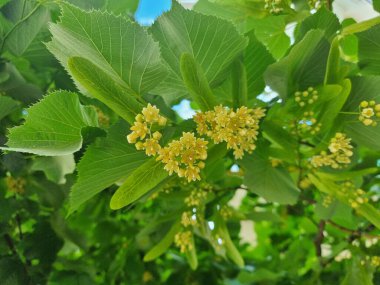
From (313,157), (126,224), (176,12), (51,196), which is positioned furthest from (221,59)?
(126,224)

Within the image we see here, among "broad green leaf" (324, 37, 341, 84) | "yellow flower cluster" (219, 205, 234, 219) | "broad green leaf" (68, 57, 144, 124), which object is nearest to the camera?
"broad green leaf" (68, 57, 144, 124)

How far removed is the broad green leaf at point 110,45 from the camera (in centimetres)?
41

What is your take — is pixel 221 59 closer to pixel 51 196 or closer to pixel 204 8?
pixel 204 8

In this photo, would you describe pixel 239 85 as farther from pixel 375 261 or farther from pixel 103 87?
pixel 375 261

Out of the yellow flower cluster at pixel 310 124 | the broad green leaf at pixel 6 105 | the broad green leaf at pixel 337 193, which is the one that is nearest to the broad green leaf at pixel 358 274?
the broad green leaf at pixel 337 193

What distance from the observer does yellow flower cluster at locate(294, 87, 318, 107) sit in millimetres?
532

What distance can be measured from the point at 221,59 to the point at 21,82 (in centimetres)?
33

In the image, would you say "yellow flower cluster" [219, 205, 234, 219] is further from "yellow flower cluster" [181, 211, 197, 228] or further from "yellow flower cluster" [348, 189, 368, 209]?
"yellow flower cluster" [348, 189, 368, 209]

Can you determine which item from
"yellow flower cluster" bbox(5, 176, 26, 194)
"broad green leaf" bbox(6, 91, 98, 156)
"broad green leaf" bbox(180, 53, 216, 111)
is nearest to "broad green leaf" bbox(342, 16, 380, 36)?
"broad green leaf" bbox(180, 53, 216, 111)

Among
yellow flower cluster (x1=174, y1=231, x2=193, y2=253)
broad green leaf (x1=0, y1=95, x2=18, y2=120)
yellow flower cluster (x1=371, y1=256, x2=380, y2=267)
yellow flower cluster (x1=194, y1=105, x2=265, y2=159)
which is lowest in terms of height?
yellow flower cluster (x1=371, y1=256, x2=380, y2=267)

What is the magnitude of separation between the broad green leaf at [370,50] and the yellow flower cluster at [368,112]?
9 centimetres

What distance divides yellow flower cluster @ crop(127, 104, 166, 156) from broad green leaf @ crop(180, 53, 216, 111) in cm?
4

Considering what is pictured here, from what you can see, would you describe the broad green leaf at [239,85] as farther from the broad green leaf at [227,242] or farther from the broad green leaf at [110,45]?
the broad green leaf at [227,242]

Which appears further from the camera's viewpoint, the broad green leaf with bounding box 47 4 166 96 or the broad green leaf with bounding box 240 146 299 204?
the broad green leaf with bounding box 240 146 299 204
